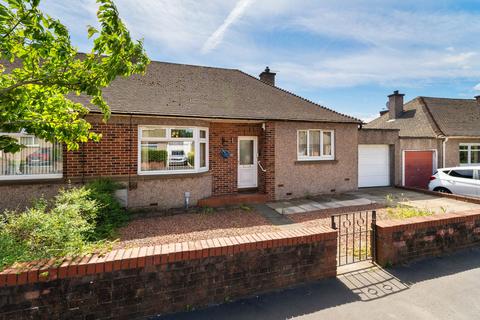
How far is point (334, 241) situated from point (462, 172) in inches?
411

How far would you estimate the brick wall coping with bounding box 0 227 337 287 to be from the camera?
8.84 feet

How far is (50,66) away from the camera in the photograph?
3.38 meters

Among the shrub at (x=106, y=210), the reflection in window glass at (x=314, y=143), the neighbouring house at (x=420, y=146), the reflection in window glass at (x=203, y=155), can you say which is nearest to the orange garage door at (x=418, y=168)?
the neighbouring house at (x=420, y=146)

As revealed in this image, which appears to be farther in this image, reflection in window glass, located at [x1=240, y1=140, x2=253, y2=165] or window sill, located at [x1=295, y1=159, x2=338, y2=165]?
reflection in window glass, located at [x1=240, y1=140, x2=253, y2=165]

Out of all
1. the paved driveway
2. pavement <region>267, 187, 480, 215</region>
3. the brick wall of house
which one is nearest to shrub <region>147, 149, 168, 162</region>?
the brick wall of house

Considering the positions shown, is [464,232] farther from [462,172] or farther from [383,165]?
[383,165]

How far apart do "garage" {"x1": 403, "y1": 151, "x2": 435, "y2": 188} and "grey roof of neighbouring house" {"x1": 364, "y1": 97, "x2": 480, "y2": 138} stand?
4.18 ft

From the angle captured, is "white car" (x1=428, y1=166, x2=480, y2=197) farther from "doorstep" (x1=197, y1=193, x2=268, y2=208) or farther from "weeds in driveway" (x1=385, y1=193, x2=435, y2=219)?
"doorstep" (x1=197, y1=193, x2=268, y2=208)

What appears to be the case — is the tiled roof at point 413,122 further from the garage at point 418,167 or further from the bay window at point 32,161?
the bay window at point 32,161

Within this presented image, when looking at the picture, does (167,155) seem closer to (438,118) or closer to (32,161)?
(32,161)

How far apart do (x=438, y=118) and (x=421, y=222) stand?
15368 mm

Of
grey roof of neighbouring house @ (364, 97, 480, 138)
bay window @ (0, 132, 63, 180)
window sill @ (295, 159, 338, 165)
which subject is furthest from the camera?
grey roof of neighbouring house @ (364, 97, 480, 138)

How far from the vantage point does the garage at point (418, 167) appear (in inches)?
541

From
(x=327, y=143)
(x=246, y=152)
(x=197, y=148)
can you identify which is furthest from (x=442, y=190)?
(x=197, y=148)
